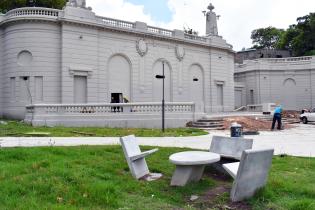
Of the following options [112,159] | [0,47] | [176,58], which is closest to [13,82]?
[0,47]

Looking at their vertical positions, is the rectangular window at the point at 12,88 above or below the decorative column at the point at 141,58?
below

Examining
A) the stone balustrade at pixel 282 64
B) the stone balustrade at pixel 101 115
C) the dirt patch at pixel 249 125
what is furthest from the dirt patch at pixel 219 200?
the stone balustrade at pixel 282 64

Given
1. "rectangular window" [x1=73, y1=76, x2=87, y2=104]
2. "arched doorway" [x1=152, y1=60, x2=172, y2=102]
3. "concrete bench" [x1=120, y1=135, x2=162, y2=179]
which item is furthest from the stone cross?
"concrete bench" [x1=120, y1=135, x2=162, y2=179]

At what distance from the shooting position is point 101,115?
22828mm

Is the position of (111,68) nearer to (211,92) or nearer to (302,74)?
(211,92)

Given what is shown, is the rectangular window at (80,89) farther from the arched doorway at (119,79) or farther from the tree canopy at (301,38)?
the tree canopy at (301,38)

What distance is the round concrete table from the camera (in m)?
6.53

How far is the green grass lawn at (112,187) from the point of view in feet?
18.1

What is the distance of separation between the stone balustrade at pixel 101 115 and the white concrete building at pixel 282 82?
25.4 m

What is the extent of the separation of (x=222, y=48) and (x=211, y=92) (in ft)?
15.5

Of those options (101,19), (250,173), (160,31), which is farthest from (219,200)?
(160,31)

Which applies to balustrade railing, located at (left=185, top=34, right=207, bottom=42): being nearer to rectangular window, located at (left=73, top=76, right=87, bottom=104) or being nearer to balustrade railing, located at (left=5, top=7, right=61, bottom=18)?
rectangular window, located at (left=73, top=76, right=87, bottom=104)

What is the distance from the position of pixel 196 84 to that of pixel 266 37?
42.3 metres

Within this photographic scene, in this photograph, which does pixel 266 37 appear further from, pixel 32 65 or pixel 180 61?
pixel 32 65
